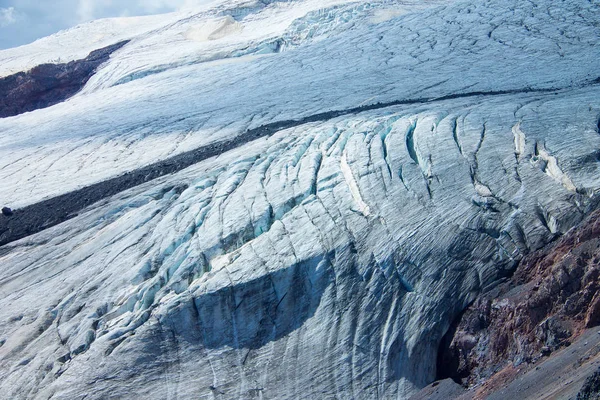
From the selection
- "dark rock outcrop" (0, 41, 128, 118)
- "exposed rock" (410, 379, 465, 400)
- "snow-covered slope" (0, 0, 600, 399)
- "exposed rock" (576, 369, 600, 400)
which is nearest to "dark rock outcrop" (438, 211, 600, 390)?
"exposed rock" (410, 379, 465, 400)

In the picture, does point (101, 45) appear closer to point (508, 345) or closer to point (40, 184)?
point (40, 184)

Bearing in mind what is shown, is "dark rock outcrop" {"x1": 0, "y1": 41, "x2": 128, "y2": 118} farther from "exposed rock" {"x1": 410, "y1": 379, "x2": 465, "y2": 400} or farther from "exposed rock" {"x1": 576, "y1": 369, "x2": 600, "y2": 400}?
"exposed rock" {"x1": 576, "y1": 369, "x2": 600, "y2": 400}

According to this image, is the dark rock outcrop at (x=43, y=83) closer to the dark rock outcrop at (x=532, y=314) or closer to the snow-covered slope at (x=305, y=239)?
the snow-covered slope at (x=305, y=239)

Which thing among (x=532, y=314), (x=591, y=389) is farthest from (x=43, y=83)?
(x=591, y=389)

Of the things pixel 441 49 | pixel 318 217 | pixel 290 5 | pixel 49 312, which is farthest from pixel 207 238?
pixel 290 5

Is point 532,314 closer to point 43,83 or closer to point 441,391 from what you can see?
point 441,391

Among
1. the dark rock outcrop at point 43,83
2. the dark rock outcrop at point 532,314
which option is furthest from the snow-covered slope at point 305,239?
the dark rock outcrop at point 43,83
